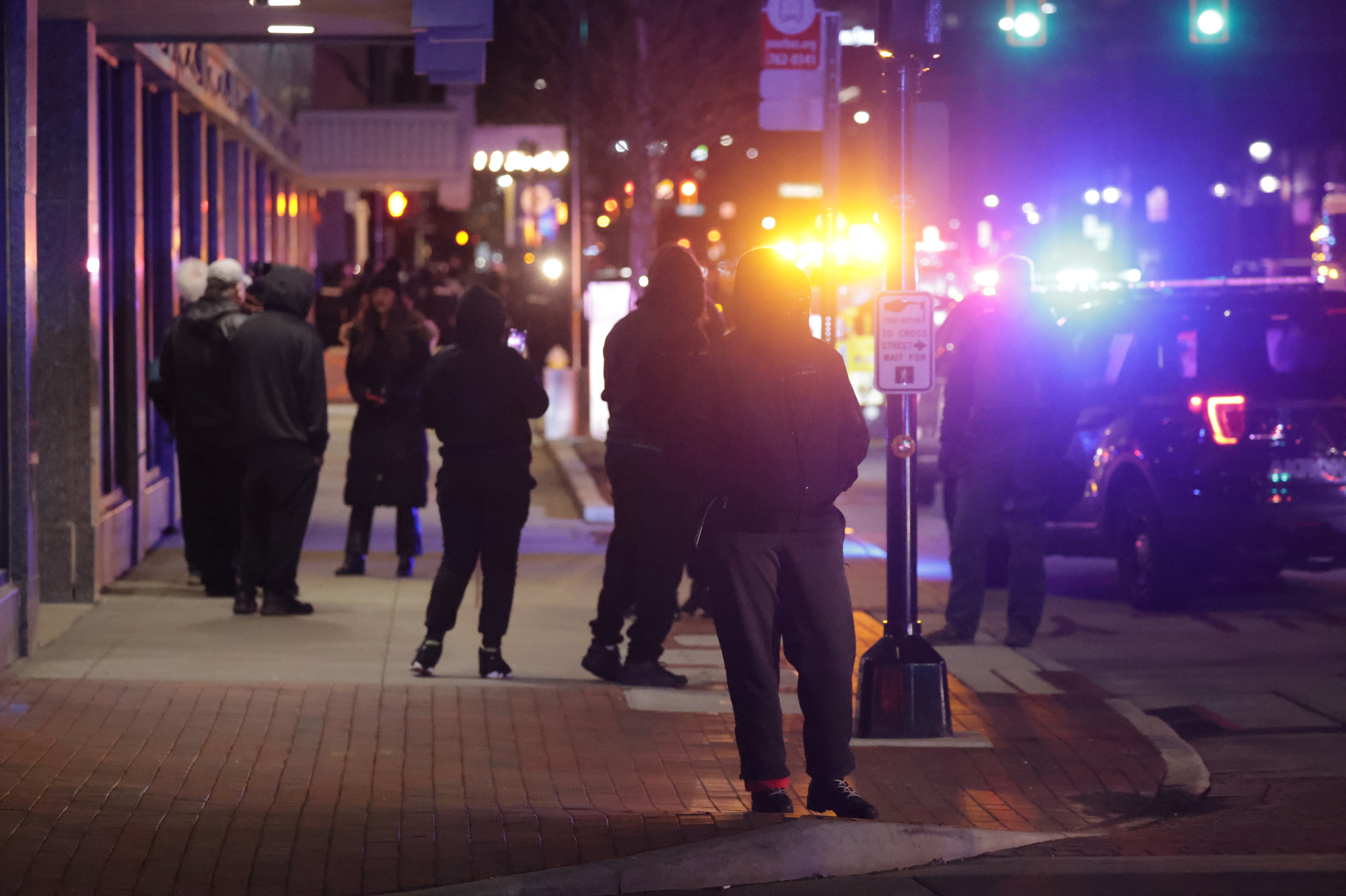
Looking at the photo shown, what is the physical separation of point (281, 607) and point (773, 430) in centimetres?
492

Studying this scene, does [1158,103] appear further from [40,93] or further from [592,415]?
[40,93]

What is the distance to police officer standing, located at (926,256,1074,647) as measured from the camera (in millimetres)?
9469

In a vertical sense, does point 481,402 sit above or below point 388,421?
above

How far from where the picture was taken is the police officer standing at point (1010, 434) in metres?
9.47

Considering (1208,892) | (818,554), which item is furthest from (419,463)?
(1208,892)

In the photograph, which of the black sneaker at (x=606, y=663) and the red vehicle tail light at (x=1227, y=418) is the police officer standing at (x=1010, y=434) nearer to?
the red vehicle tail light at (x=1227, y=418)

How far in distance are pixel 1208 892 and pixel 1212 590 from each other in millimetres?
6818

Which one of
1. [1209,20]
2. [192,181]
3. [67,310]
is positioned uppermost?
[1209,20]

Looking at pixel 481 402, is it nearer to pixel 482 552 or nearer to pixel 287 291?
pixel 482 552

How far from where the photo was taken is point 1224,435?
1030 centimetres

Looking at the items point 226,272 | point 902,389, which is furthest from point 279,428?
point 902,389

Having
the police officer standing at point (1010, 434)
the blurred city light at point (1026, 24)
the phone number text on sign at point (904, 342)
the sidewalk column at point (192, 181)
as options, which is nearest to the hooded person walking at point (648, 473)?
the phone number text on sign at point (904, 342)

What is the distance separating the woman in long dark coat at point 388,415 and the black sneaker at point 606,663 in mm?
3207

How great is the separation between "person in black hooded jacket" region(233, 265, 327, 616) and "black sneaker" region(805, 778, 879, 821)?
15.1 feet
